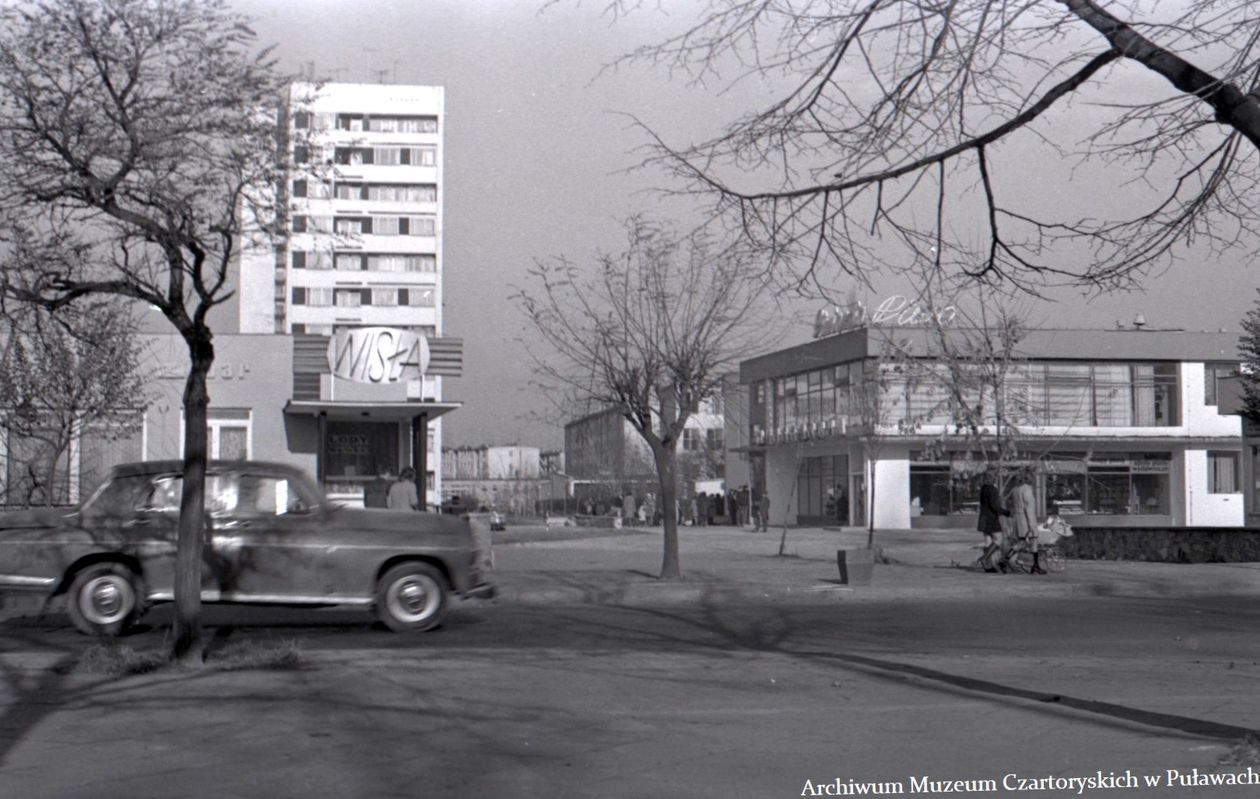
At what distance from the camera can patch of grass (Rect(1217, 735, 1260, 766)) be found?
6.51m

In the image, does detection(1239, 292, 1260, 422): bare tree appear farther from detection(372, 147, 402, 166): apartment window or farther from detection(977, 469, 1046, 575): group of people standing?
detection(372, 147, 402, 166): apartment window

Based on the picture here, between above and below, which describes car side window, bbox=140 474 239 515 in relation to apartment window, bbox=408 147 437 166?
below

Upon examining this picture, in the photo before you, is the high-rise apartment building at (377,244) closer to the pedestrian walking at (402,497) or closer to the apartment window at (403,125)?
the apartment window at (403,125)

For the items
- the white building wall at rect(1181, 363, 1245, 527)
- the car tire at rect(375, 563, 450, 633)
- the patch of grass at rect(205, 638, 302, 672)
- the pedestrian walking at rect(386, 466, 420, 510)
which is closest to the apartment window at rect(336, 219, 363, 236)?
the white building wall at rect(1181, 363, 1245, 527)

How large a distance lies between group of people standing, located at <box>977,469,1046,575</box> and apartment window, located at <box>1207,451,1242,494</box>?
33011 mm

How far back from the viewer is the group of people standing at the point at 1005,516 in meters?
23.6

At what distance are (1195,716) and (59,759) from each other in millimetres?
6272

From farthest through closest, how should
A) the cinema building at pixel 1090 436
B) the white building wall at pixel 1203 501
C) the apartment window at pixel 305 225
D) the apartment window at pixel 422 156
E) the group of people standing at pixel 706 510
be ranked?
the apartment window at pixel 422 156, the group of people standing at pixel 706 510, the white building wall at pixel 1203 501, the cinema building at pixel 1090 436, the apartment window at pixel 305 225

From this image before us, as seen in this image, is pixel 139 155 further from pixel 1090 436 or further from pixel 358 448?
pixel 1090 436

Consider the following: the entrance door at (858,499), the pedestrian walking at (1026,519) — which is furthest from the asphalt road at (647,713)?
the entrance door at (858,499)

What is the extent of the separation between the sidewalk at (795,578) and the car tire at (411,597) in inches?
152

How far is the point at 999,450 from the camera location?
2669 centimetres

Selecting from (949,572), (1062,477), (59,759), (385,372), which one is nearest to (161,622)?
(59,759)

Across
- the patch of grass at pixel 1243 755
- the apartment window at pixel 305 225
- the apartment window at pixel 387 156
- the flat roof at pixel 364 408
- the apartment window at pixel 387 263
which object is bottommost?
the patch of grass at pixel 1243 755
